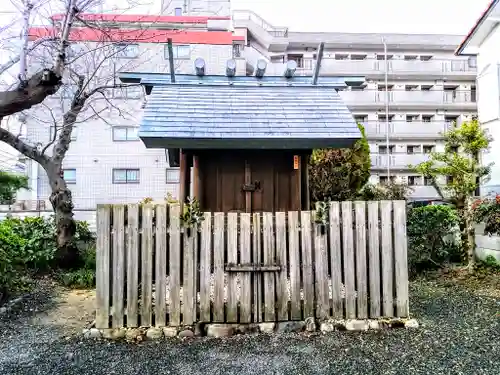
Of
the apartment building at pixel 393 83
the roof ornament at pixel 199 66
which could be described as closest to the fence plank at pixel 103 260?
the roof ornament at pixel 199 66

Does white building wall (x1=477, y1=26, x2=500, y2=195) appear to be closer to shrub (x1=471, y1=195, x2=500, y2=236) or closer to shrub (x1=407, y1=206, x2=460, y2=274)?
shrub (x1=407, y1=206, x2=460, y2=274)

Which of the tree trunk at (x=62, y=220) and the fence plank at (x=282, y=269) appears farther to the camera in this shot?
the tree trunk at (x=62, y=220)

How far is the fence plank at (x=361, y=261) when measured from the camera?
13.2 feet

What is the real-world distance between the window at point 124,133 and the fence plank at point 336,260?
1429 cm

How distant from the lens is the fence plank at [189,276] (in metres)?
3.90

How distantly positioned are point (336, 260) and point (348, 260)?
0.45 ft

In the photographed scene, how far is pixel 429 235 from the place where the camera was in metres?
7.12

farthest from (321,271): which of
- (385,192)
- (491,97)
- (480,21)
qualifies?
(480,21)

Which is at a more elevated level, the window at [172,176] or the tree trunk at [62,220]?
the window at [172,176]

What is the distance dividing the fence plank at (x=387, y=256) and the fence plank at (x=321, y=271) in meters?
0.67

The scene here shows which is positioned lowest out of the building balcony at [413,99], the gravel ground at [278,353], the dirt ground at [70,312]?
the dirt ground at [70,312]

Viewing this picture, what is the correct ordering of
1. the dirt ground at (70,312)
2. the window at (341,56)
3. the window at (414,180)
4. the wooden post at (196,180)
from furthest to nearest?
1. the window at (341,56)
2. the window at (414,180)
3. the wooden post at (196,180)
4. the dirt ground at (70,312)

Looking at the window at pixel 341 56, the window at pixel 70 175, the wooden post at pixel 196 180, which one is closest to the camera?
the wooden post at pixel 196 180

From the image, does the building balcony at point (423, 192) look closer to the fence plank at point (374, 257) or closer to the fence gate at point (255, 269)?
the fence plank at point (374, 257)
